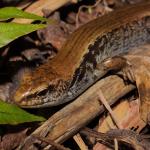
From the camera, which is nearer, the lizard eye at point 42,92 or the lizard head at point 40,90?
the lizard head at point 40,90

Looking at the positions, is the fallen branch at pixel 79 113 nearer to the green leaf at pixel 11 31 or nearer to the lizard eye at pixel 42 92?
the lizard eye at pixel 42 92

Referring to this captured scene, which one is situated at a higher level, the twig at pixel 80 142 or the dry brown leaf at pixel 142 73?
the dry brown leaf at pixel 142 73

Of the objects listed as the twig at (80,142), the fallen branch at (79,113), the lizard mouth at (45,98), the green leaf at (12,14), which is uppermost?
the green leaf at (12,14)

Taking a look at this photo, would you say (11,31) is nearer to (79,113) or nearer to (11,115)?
(11,115)

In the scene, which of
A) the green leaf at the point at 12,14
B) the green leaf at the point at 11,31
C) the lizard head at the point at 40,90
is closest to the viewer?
the green leaf at the point at 11,31

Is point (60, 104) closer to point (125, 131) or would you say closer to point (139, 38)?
point (125, 131)

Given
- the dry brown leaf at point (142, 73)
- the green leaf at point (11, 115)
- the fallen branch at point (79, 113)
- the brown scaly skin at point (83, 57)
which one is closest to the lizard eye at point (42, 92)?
the brown scaly skin at point (83, 57)

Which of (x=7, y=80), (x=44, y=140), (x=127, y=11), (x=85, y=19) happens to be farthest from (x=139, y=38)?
(x=44, y=140)

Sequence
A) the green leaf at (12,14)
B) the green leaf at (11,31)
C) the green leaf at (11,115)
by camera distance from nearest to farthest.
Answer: the green leaf at (11,115), the green leaf at (11,31), the green leaf at (12,14)
